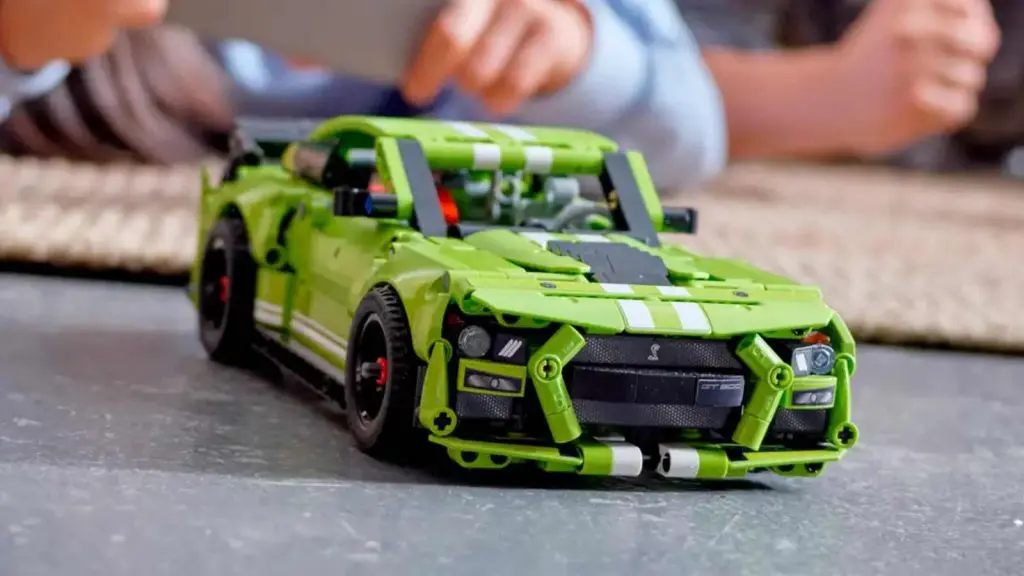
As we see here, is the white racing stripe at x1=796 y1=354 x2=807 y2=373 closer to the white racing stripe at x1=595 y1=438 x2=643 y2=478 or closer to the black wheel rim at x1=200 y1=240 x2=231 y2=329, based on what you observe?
the white racing stripe at x1=595 y1=438 x2=643 y2=478

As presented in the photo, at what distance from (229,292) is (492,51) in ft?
3.57

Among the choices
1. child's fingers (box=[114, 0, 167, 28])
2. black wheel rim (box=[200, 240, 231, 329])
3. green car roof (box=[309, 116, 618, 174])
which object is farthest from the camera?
child's fingers (box=[114, 0, 167, 28])

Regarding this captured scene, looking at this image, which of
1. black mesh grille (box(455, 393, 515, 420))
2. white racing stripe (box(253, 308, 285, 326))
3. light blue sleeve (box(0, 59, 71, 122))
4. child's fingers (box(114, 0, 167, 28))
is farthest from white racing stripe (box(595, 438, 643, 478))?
light blue sleeve (box(0, 59, 71, 122))

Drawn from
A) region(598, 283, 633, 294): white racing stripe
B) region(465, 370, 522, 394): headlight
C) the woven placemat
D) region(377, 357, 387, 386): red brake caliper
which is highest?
region(598, 283, 633, 294): white racing stripe

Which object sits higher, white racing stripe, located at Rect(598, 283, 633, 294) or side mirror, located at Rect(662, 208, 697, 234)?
side mirror, located at Rect(662, 208, 697, 234)

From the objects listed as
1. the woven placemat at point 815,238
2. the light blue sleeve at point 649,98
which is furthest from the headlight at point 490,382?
the light blue sleeve at point 649,98

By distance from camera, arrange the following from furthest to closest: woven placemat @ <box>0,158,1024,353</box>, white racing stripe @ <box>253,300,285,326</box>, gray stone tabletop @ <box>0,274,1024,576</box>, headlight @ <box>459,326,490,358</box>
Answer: woven placemat @ <box>0,158,1024,353</box> → white racing stripe @ <box>253,300,285,326</box> → headlight @ <box>459,326,490,358</box> → gray stone tabletop @ <box>0,274,1024,576</box>

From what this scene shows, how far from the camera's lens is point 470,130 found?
1.87 meters

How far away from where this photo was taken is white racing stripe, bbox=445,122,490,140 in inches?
72.6

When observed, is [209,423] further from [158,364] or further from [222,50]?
[222,50]

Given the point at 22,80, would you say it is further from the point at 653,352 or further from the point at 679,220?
the point at 653,352

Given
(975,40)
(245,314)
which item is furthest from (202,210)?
(975,40)

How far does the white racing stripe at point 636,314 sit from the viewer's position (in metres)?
1.48

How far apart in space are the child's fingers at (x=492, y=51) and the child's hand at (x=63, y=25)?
0.58m
